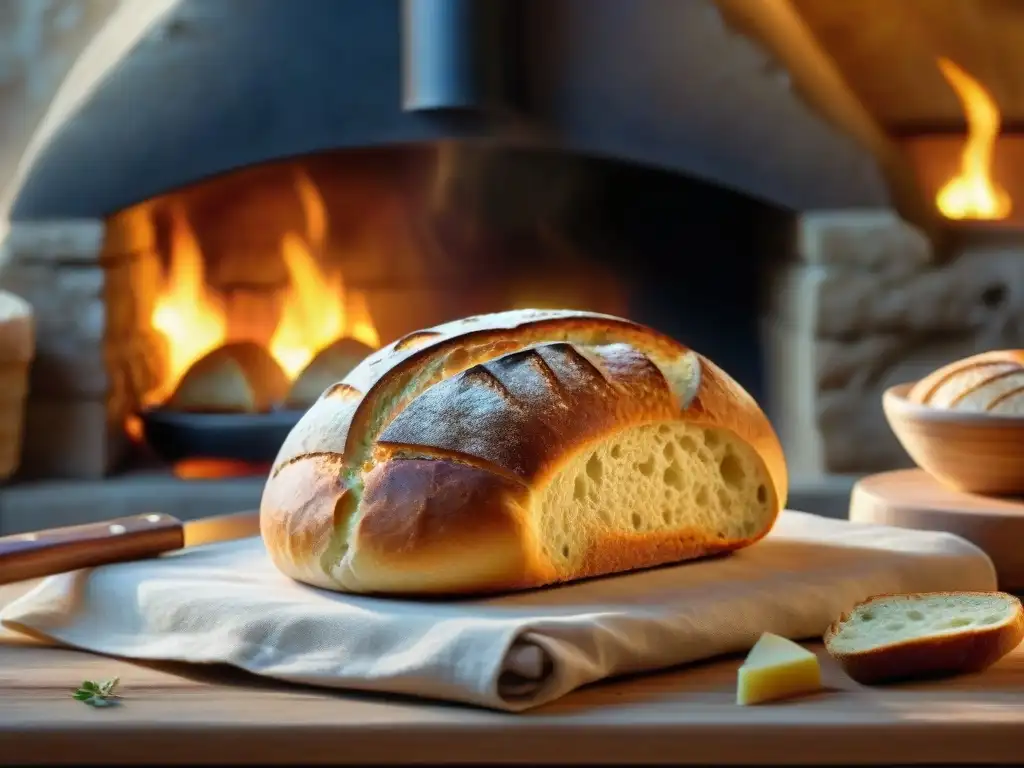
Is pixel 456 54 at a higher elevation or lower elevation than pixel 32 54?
lower

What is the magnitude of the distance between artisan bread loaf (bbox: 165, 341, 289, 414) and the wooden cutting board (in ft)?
5.47

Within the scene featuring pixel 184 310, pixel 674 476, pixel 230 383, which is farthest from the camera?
pixel 184 310

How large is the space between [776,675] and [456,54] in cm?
180

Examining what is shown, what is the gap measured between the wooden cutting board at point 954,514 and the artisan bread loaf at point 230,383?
1.67 meters

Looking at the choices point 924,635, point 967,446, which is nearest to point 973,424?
point 967,446

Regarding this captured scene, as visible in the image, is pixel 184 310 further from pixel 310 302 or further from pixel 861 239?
pixel 861 239

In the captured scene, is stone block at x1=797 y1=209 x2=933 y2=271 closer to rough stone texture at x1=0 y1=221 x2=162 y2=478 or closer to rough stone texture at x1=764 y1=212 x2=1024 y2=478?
rough stone texture at x1=764 y1=212 x2=1024 y2=478

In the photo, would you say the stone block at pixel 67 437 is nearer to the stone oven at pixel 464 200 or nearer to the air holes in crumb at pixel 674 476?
the stone oven at pixel 464 200

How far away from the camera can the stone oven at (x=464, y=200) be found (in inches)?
104

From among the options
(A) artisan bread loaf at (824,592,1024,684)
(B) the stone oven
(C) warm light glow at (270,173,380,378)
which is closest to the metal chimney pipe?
(B) the stone oven

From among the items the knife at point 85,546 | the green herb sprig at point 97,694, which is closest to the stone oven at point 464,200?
the knife at point 85,546

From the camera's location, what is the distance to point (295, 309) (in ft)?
10.1

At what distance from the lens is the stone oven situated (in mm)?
2637

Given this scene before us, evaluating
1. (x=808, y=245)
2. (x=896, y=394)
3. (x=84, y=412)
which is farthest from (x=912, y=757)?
(x=84, y=412)
